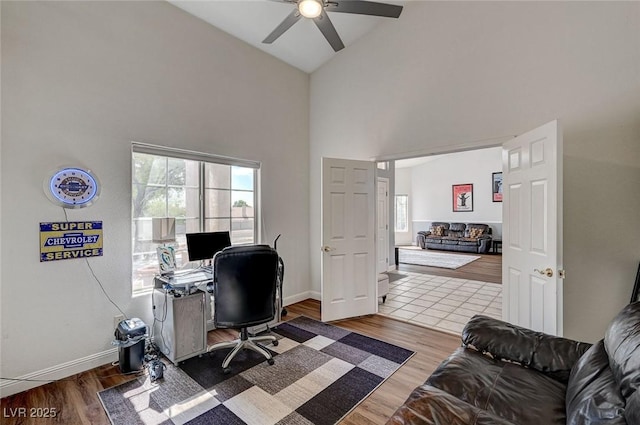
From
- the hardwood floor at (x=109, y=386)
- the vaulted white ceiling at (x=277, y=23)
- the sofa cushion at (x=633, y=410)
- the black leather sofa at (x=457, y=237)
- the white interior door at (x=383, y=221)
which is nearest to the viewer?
the sofa cushion at (x=633, y=410)

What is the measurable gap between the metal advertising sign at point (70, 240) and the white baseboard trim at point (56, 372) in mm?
899

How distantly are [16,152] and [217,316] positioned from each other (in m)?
2.02

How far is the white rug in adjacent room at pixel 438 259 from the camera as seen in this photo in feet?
23.2

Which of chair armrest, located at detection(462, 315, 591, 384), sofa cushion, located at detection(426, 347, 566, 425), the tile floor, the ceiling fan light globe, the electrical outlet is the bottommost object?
the tile floor

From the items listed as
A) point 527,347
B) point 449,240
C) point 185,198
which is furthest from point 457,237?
point 185,198

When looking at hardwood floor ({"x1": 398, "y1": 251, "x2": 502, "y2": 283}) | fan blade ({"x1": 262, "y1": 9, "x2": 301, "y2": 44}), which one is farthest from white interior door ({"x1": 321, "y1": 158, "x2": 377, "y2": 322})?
hardwood floor ({"x1": 398, "y1": 251, "x2": 502, "y2": 283})

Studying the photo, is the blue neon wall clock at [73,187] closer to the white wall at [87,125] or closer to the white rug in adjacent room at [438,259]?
the white wall at [87,125]

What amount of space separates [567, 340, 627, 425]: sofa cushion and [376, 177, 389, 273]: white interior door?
4.69 meters

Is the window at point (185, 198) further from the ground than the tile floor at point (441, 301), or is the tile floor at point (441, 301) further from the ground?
the window at point (185, 198)

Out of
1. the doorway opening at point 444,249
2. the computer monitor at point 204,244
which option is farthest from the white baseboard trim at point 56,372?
the doorway opening at point 444,249

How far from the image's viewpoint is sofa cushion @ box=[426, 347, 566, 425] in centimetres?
127

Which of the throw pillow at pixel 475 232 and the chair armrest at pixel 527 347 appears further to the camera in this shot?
the throw pillow at pixel 475 232

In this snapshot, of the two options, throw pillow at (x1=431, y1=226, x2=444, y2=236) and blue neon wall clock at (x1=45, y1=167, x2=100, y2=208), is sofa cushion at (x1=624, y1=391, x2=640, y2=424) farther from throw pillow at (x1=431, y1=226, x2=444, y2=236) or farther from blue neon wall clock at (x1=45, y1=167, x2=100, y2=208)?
throw pillow at (x1=431, y1=226, x2=444, y2=236)

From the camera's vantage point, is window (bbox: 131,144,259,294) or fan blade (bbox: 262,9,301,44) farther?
window (bbox: 131,144,259,294)
